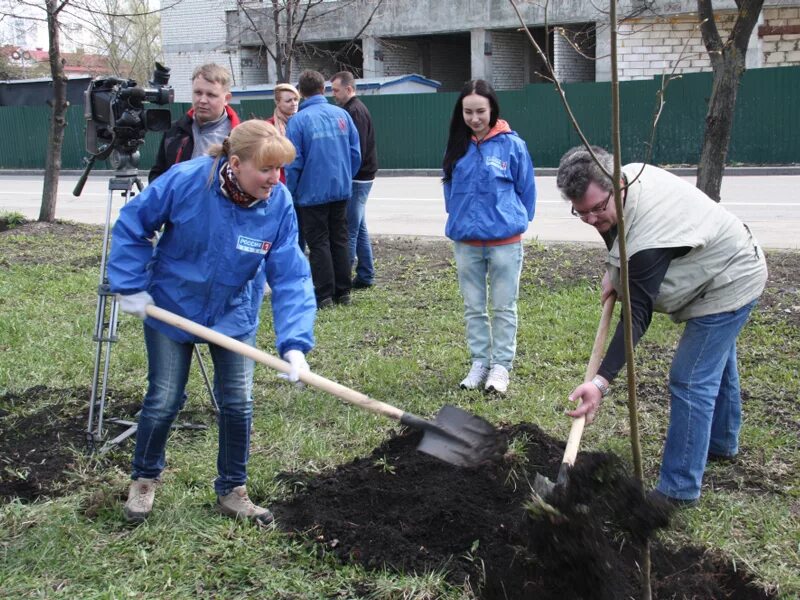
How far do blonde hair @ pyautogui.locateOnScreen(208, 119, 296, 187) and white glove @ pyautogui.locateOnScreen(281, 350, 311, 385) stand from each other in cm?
73

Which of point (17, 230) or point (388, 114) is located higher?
point (388, 114)

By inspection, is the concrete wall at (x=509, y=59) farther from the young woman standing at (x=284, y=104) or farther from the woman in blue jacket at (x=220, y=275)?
the woman in blue jacket at (x=220, y=275)

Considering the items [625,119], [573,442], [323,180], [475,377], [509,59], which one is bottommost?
[475,377]

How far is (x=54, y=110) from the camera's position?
12.1 m

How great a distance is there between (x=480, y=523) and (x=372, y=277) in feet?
16.5

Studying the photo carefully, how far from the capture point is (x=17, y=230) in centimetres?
1189

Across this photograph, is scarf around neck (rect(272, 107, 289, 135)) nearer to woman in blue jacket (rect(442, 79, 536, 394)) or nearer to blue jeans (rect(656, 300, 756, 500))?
woman in blue jacket (rect(442, 79, 536, 394))

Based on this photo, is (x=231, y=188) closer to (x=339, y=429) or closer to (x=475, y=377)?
(x=339, y=429)

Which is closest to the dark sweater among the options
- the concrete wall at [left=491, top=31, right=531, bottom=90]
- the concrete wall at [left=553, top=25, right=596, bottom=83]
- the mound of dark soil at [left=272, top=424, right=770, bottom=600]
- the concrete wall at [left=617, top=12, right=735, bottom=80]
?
the mound of dark soil at [left=272, top=424, right=770, bottom=600]

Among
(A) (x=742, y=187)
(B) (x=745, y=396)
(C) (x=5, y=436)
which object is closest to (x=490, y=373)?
(B) (x=745, y=396)

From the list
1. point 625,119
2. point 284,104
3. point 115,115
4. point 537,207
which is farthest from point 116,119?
point 625,119

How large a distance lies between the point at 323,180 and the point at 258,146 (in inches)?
158

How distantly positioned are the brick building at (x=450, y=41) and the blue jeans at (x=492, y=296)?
2046 centimetres

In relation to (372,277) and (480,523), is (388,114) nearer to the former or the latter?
(372,277)
